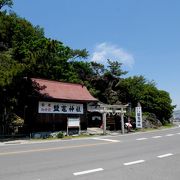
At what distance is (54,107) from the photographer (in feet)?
93.8

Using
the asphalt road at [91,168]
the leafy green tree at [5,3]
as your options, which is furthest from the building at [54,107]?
the asphalt road at [91,168]

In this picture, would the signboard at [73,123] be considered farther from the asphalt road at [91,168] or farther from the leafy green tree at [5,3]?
the asphalt road at [91,168]

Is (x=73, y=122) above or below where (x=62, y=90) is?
below

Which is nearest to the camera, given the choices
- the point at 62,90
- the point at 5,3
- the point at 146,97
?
the point at 5,3

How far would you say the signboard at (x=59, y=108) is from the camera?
1090 inches

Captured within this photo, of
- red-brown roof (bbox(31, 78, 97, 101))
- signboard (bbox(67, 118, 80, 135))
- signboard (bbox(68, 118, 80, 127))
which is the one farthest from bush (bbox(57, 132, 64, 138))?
red-brown roof (bbox(31, 78, 97, 101))

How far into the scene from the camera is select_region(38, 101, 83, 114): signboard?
27680mm

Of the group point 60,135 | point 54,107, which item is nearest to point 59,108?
point 54,107

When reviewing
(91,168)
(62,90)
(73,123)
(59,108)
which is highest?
(62,90)

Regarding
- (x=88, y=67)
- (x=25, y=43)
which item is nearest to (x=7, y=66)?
(x=25, y=43)

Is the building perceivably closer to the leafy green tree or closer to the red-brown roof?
the red-brown roof

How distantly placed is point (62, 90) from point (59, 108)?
2.51 m

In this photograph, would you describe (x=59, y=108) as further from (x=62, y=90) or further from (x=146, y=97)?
(x=146, y=97)

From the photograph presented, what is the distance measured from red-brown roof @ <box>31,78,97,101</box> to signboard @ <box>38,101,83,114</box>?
26.6 inches
